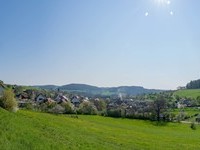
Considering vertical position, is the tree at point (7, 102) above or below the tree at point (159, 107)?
above

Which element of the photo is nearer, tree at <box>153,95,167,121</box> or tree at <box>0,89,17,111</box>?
tree at <box>0,89,17,111</box>

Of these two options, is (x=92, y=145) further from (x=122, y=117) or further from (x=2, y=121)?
(x=122, y=117)

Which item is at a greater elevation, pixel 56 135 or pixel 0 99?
pixel 0 99

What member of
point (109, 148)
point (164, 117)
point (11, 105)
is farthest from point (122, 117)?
point (109, 148)

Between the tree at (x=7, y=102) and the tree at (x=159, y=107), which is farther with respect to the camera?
the tree at (x=159, y=107)

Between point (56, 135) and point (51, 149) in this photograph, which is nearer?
point (51, 149)

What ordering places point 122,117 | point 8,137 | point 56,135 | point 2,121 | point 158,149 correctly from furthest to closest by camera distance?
1. point 122,117
2. point 158,149
3. point 56,135
4. point 2,121
5. point 8,137

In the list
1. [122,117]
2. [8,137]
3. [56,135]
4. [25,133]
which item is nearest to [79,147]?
[56,135]

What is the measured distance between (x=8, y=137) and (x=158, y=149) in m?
21.7

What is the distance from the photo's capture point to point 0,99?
154ft

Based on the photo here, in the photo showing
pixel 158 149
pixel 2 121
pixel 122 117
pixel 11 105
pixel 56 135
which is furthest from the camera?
pixel 122 117

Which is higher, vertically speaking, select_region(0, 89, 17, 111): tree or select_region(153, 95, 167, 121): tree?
select_region(0, 89, 17, 111): tree

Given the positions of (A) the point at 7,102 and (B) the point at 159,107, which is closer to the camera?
(A) the point at 7,102

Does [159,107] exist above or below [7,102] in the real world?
below
